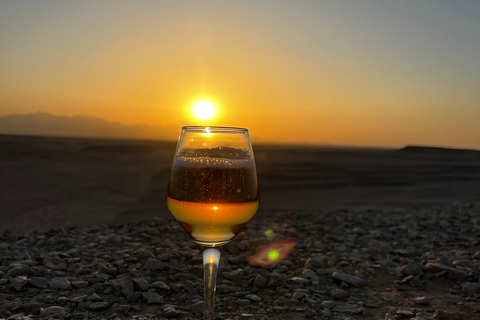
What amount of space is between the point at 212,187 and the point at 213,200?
74mm

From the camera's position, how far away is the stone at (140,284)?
3434 mm

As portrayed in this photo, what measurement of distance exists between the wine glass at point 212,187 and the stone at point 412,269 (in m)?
2.78

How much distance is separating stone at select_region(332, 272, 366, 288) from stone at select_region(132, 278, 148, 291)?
1.91 metres

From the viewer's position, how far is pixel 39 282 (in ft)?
11.4

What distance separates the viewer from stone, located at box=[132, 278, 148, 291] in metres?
3.43

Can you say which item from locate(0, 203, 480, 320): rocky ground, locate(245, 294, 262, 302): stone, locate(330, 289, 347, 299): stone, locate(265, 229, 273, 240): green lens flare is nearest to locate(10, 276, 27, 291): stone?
locate(0, 203, 480, 320): rocky ground

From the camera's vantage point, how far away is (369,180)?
18.9 metres

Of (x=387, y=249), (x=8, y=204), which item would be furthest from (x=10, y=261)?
(x=8, y=204)

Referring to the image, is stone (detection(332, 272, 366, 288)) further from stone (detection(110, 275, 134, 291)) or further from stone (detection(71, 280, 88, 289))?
stone (detection(71, 280, 88, 289))

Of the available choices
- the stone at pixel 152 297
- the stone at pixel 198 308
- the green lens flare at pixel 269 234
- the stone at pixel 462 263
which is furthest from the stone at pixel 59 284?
the stone at pixel 462 263

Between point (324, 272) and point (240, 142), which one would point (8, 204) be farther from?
point (240, 142)

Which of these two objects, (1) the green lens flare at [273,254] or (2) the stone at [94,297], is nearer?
(2) the stone at [94,297]

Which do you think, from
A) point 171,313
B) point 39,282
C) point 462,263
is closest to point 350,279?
point 462,263

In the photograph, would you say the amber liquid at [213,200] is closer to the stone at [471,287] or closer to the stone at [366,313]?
the stone at [366,313]
